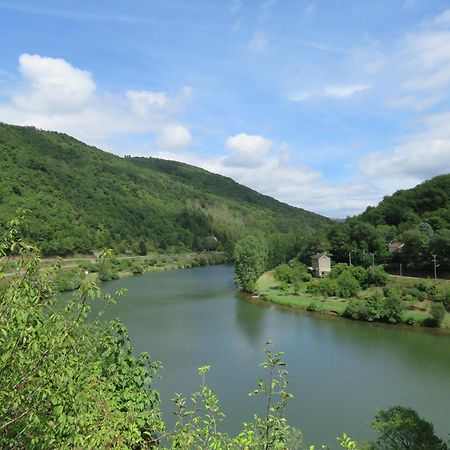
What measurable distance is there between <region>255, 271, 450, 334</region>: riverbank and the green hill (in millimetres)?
22653

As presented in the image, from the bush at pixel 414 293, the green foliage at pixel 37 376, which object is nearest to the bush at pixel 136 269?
the bush at pixel 414 293

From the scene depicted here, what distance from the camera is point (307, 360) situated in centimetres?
2548

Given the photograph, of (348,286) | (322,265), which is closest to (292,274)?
(322,265)

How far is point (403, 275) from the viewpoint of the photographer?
4466 centimetres

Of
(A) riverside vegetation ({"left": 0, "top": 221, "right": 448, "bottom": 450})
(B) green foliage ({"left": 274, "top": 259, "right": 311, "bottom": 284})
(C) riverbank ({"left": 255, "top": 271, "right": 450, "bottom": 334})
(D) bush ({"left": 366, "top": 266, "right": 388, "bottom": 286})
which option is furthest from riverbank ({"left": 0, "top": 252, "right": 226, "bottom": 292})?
(A) riverside vegetation ({"left": 0, "top": 221, "right": 448, "bottom": 450})

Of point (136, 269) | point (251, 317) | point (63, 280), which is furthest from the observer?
point (136, 269)

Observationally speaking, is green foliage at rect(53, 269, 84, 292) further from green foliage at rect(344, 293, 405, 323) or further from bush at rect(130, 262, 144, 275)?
bush at rect(130, 262, 144, 275)

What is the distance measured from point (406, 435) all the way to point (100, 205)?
10774 cm

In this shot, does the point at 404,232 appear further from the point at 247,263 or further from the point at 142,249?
the point at 142,249

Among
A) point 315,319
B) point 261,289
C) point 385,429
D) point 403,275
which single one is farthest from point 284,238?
point 385,429

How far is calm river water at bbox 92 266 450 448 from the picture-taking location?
18.1 metres

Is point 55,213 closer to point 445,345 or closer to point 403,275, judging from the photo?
point 403,275

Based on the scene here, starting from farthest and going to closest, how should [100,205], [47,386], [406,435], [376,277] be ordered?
1. [100,205]
2. [376,277]
3. [406,435]
4. [47,386]

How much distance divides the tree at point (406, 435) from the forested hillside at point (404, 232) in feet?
105
